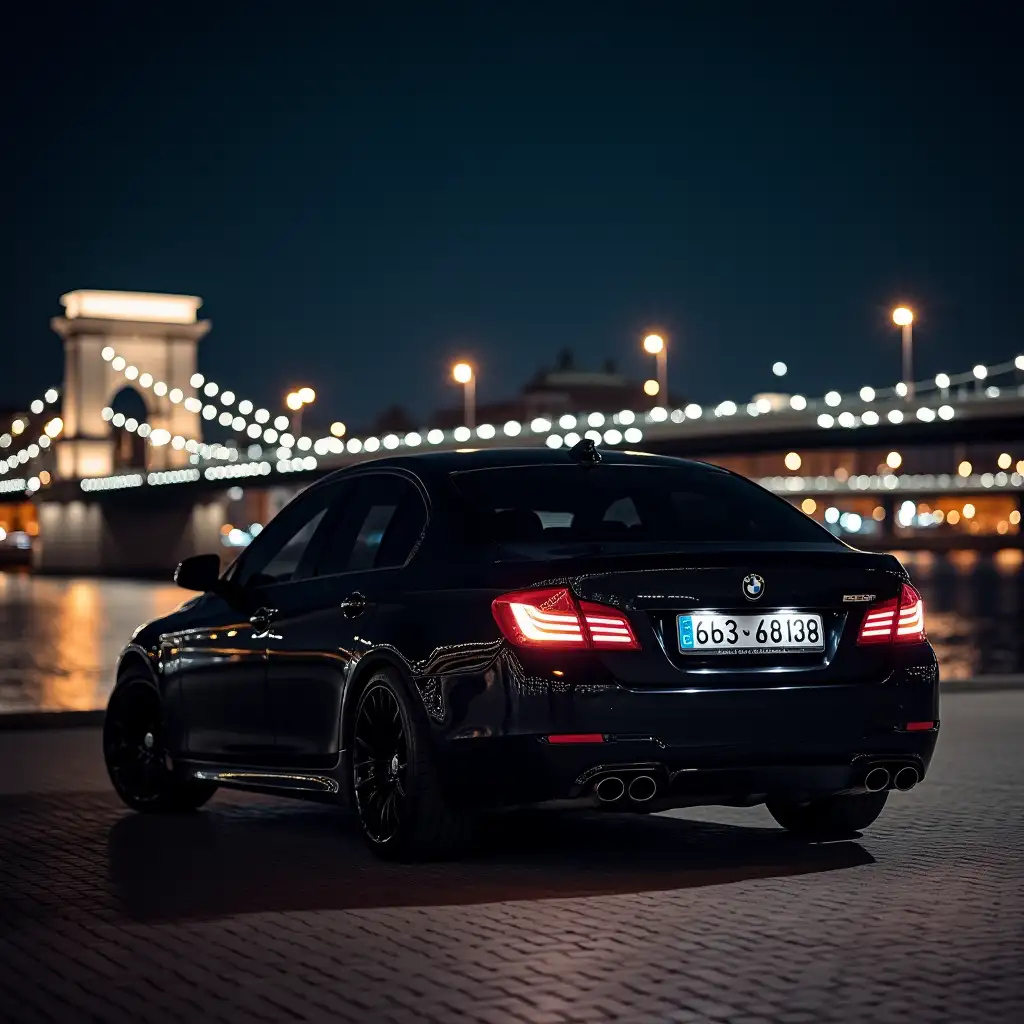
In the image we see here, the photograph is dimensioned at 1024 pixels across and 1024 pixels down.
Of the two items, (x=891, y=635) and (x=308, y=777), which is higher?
(x=891, y=635)

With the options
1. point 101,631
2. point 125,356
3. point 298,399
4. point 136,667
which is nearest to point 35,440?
point 125,356

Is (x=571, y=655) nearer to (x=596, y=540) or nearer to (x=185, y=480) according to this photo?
(x=596, y=540)

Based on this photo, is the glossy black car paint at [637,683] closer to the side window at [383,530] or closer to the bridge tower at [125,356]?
the side window at [383,530]

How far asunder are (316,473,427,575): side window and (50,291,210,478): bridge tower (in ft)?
318

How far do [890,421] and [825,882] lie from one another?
62.7 m

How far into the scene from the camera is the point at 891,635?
283 inches

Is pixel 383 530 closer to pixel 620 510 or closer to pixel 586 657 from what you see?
pixel 620 510

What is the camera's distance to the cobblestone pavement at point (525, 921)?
16.6ft

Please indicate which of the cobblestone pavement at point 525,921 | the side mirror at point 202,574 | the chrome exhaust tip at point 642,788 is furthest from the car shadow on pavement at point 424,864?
the side mirror at point 202,574

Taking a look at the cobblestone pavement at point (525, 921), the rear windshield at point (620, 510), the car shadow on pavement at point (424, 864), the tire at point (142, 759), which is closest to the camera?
the cobblestone pavement at point (525, 921)

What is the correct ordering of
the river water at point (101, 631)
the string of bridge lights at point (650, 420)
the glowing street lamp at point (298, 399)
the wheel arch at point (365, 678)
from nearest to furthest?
the wheel arch at point (365, 678), the river water at point (101, 631), the string of bridge lights at point (650, 420), the glowing street lamp at point (298, 399)

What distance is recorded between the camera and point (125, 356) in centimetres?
10938

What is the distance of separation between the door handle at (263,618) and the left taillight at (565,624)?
1.64m

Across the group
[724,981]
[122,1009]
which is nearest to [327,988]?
[122,1009]
